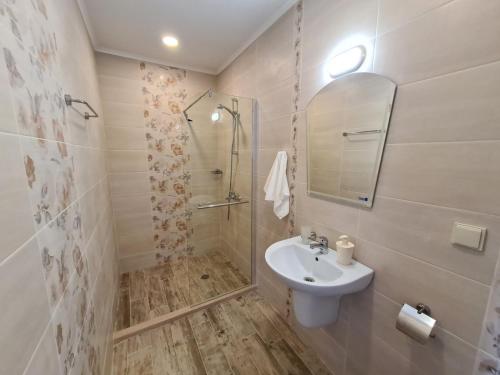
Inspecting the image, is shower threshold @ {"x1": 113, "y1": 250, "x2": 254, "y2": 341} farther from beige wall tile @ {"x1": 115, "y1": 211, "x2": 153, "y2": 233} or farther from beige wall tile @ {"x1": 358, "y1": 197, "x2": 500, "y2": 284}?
beige wall tile @ {"x1": 358, "y1": 197, "x2": 500, "y2": 284}

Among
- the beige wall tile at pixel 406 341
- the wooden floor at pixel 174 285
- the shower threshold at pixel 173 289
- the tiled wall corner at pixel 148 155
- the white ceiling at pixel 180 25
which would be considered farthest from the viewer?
the tiled wall corner at pixel 148 155

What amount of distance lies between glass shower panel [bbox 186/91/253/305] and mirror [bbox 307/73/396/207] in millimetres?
838

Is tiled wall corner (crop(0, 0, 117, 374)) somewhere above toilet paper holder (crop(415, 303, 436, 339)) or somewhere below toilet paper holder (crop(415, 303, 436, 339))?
above

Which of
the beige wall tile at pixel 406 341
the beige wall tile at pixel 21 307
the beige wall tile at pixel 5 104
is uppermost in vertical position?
the beige wall tile at pixel 5 104

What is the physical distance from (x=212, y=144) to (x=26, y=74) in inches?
71.6

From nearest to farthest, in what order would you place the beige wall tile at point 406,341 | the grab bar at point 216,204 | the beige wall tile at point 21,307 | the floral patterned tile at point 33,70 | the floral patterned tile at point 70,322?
the beige wall tile at point 21,307 → the floral patterned tile at point 33,70 → the floral patterned tile at point 70,322 → the beige wall tile at point 406,341 → the grab bar at point 216,204

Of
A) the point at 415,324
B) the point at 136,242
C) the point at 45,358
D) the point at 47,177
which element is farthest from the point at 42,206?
the point at 136,242

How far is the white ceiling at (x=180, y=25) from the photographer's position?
1493mm

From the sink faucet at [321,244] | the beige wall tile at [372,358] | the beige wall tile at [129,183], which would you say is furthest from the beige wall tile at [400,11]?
the beige wall tile at [129,183]

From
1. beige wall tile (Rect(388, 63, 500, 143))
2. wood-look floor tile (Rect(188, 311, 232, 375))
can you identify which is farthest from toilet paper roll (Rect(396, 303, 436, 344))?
wood-look floor tile (Rect(188, 311, 232, 375))

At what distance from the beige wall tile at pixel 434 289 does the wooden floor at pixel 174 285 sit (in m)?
1.57

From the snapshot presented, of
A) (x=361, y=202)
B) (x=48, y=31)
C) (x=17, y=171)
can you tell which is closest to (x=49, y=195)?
(x=17, y=171)

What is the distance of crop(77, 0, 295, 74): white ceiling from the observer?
4.90ft

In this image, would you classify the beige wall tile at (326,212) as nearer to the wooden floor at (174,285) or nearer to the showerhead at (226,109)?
the showerhead at (226,109)
